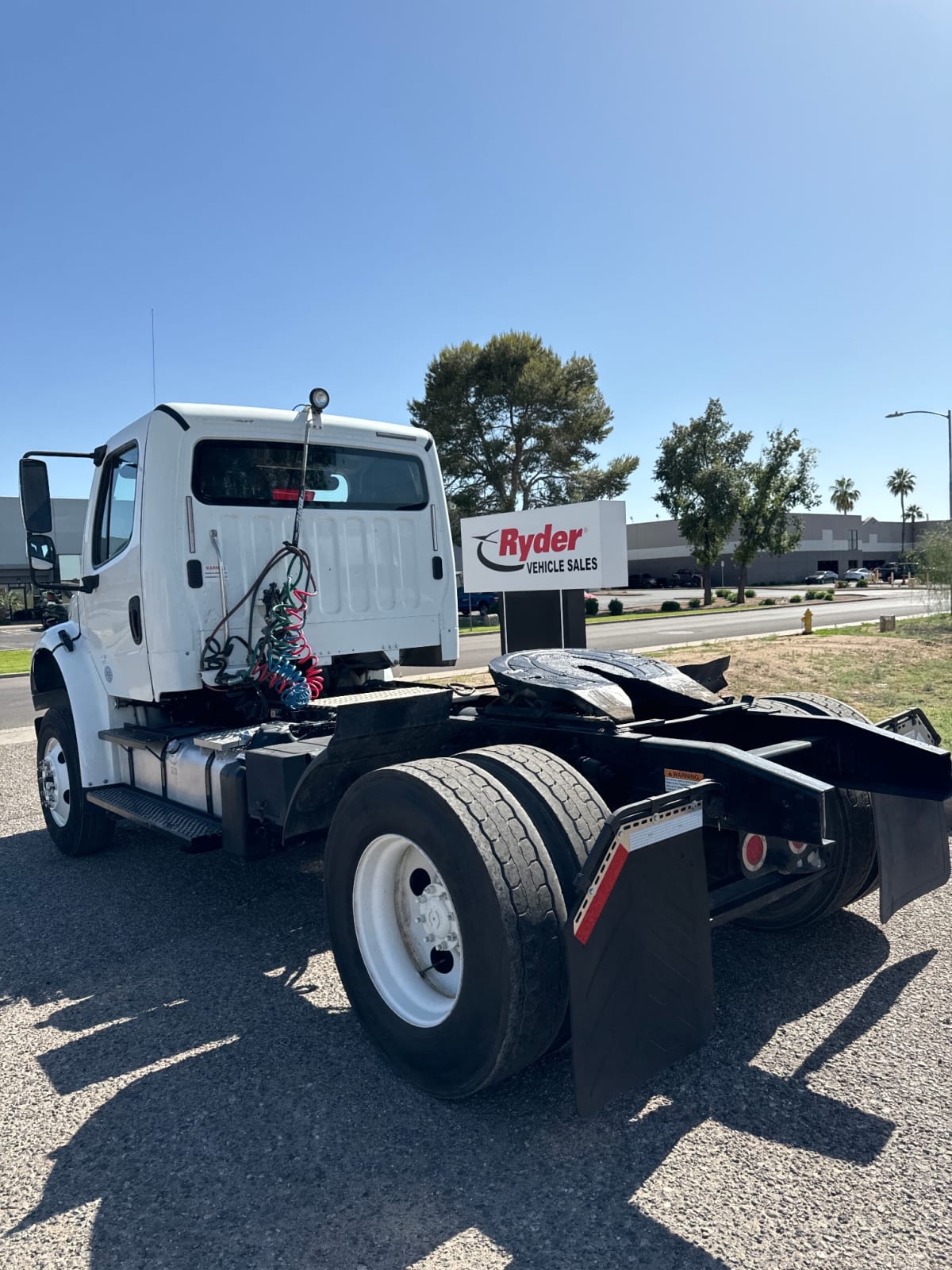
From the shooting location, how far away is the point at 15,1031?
3598 mm

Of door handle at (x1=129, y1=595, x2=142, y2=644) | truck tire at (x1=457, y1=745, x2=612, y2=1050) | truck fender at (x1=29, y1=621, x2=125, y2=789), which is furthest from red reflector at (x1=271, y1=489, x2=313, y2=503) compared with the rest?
truck tire at (x1=457, y1=745, x2=612, y2=1050)

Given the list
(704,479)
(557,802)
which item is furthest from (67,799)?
(704,479)

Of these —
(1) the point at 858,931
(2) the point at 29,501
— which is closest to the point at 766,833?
(1) the point at 858,931

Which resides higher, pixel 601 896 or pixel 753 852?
pixel 601 896

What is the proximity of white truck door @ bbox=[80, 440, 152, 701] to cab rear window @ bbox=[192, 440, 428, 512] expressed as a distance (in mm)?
410

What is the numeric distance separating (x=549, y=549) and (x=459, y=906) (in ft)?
36.6

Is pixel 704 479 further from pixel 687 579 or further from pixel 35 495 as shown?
pixel 35 495

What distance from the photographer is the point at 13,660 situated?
23.6m

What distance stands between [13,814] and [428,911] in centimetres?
553

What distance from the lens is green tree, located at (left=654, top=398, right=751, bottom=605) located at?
1885 inches

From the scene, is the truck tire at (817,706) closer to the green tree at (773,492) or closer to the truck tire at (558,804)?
the truck tire at (558,804)

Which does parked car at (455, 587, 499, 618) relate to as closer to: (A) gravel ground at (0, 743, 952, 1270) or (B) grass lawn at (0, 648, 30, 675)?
(B) grass lawn at (0, 648, 30, 675)

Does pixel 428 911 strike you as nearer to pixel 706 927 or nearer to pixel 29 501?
pixel 706 927

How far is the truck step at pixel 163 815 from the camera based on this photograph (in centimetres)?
435
